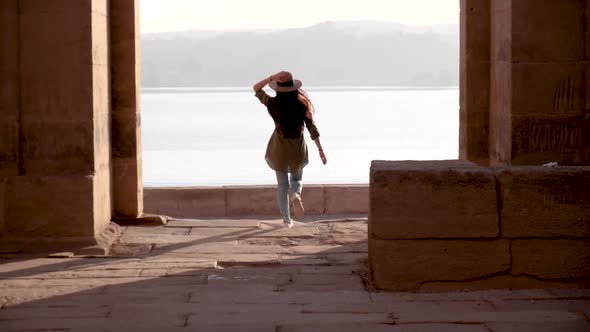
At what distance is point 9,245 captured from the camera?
9.02 m

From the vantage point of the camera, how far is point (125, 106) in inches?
418

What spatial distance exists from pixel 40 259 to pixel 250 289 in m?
2.22

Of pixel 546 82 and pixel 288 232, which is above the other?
pixel 546 82

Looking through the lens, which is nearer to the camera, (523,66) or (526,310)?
(526,310)

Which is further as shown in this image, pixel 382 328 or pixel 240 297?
pixel 240 297

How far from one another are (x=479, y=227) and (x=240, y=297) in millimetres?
1673

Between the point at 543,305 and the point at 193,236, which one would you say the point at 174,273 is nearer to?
the point at 193,236

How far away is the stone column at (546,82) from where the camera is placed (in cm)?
923

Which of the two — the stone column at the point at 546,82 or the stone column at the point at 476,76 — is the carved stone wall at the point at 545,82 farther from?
the stone column at the point at 476,76

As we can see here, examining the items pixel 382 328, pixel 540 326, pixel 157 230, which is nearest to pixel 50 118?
pixel 157 230

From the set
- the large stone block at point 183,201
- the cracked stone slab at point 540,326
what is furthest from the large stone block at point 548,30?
the large stone block at point 183,201

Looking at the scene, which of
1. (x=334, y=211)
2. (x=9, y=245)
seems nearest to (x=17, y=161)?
(x=9, y=245)

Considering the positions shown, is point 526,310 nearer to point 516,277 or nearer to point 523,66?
point 516,277

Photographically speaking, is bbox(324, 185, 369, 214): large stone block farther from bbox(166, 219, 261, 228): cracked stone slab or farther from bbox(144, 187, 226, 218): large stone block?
bbox(166, 219, 261, 228): cracked stone slab
